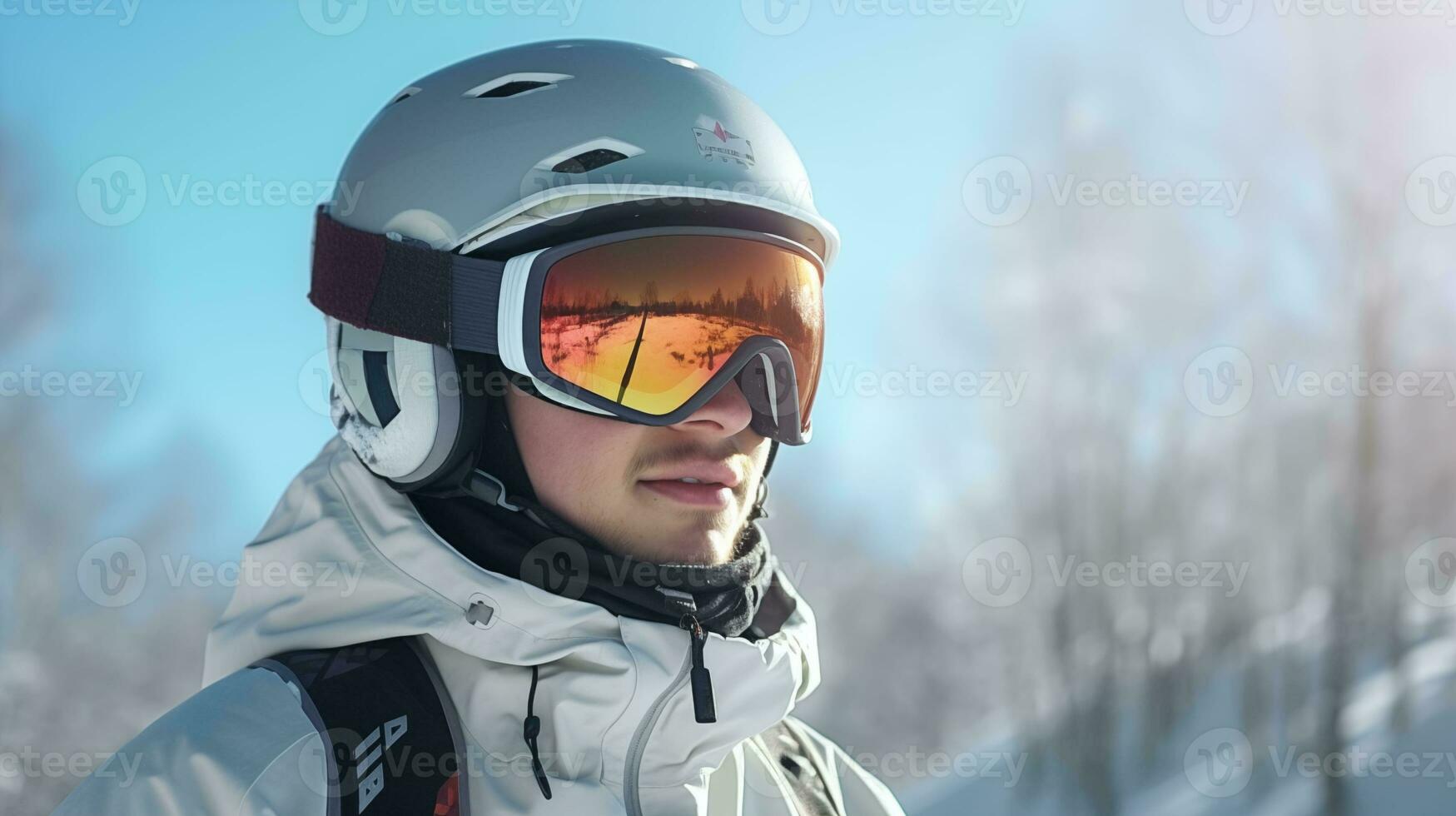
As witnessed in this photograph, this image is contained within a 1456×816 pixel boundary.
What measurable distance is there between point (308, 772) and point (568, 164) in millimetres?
1096

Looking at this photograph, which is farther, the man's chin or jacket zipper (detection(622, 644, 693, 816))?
the man's chin

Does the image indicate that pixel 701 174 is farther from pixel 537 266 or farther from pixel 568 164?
pixel 537 266

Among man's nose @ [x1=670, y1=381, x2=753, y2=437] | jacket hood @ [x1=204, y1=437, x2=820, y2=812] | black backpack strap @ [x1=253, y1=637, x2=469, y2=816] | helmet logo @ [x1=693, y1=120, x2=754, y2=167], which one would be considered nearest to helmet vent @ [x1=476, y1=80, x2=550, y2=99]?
helmet logo @ [x1=693, y1=120, x2=754, y2=167]

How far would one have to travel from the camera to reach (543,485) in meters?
1.79

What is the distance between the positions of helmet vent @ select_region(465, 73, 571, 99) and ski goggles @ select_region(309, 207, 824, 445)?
343 millimetres

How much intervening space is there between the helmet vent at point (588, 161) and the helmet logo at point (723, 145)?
0.52ft

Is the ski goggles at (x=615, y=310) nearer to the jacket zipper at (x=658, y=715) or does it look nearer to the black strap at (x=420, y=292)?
the black strap at (x=420, y=292)

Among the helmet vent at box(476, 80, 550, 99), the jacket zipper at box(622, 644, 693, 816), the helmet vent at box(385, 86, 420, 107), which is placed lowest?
the jacket zipper at box(622, 644, 693, 816)

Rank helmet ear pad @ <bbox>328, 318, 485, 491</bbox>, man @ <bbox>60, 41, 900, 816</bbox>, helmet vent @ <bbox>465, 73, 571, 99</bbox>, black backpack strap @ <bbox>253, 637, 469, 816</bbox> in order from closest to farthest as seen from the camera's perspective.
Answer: black backpack strap @ <bbox>253, 637, 469, 816</bbox>
man @ <bbox>60, 41, 900, 816</bbox>
helmet ear pad @ <bbox>328, 318, 485, 491</bbox>
helmet vent @ <bbox>465, 73, 571, 99</bbox>

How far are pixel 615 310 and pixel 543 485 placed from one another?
0.34m

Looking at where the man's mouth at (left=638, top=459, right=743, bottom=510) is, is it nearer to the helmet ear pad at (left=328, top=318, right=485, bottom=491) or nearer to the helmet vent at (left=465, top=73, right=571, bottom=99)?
the helmet ear pad at (left=328, top=318, right=485, bottom=491)

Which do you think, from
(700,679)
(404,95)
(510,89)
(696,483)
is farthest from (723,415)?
(404,95)

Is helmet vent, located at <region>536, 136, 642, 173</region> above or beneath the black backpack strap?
above

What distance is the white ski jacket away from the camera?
1411 millimetres
